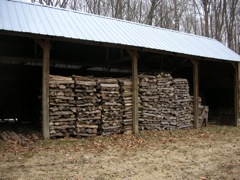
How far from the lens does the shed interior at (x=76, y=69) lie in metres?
12.9

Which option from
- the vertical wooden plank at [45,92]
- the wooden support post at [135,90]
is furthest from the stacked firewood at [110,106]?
the vertical wooden plank at [45,92]

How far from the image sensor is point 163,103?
42.4 feet

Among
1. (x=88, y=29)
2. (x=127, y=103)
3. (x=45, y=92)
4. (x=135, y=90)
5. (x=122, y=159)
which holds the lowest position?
(x=122, y=159)

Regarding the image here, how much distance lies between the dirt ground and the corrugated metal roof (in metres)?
3.50

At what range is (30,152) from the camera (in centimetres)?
774

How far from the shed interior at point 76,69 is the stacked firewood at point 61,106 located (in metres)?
1.66

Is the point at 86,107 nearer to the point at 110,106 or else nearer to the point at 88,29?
the point at 110,106

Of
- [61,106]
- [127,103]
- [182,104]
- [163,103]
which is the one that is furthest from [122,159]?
[182,104]

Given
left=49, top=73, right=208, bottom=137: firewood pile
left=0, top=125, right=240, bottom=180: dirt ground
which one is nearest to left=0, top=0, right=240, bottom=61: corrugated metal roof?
left=49, top=73, right=208, bottom=137: firewood pile

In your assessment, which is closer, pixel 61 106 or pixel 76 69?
pixel 61 106

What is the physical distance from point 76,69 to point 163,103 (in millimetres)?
5371

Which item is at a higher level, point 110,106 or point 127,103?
point 127,103

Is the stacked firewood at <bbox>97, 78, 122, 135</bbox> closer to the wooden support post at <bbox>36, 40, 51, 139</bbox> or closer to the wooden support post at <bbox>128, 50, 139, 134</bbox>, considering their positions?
the wooden support post at <bbox>128, 50, 139, 134</bbox>

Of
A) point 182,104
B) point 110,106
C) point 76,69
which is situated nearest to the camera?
point 110,106
